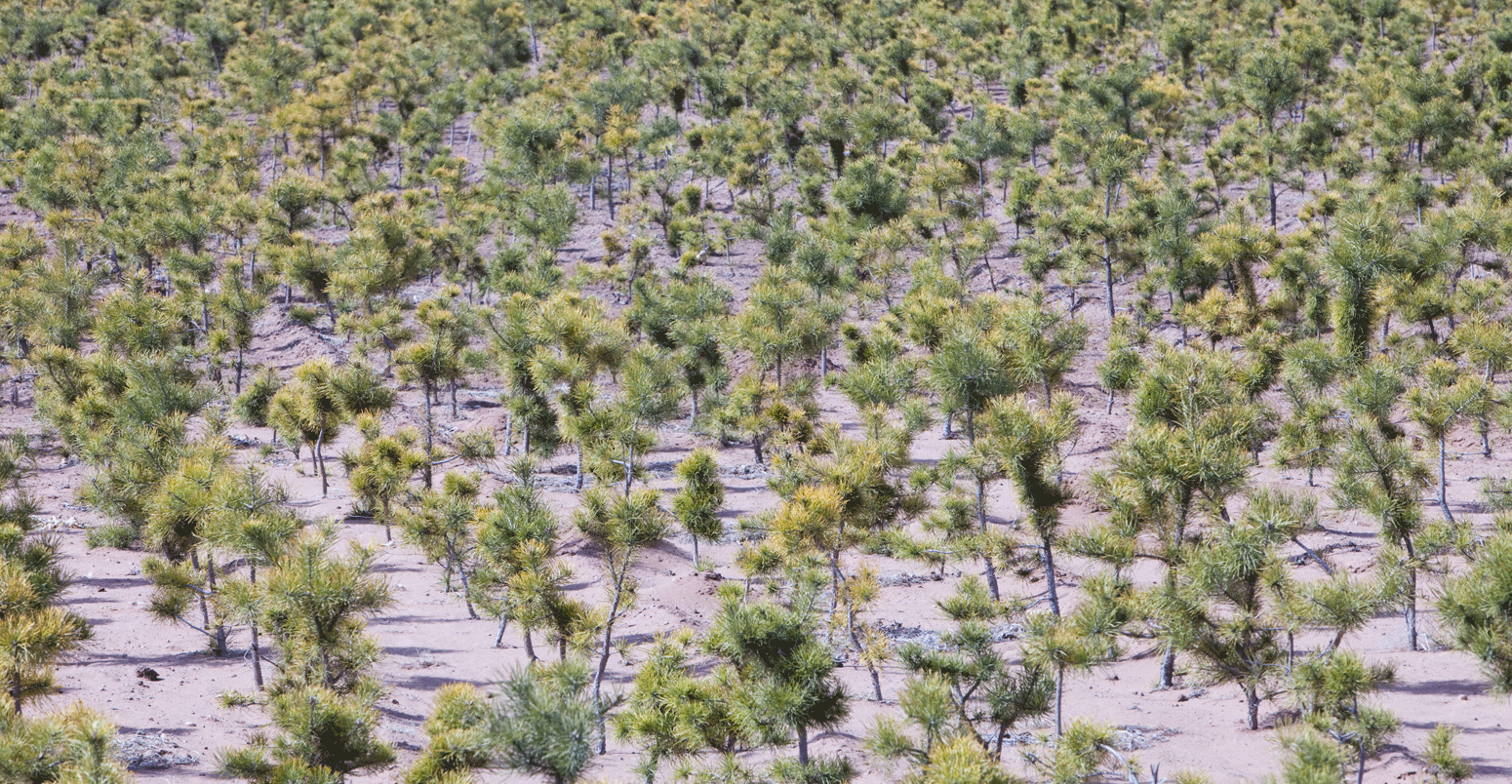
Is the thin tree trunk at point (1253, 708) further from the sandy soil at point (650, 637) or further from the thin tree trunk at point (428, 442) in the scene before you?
the thin tree trunk at point (428, 442)

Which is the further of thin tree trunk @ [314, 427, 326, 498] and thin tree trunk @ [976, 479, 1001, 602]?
thin tree trunk @ [314, 427, 326, 498]

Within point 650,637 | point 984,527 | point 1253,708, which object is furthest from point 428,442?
point 1253,708

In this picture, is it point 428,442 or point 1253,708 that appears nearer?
point 1253,708

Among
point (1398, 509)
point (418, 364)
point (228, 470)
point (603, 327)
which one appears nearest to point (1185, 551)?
point (1398, 509)

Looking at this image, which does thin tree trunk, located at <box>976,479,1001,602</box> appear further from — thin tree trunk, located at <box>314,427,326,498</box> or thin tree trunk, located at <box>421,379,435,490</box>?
thin tree trunk, located at <box>314,427,326,498</box>

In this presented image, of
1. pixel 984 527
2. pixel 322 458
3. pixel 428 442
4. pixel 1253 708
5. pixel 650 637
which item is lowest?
pixel 650 637

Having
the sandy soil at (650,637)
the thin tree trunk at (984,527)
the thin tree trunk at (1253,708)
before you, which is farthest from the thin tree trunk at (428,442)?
the thin tree trunk at (1253,708)

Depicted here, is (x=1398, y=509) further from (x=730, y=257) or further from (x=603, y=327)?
(x=730, y=257)

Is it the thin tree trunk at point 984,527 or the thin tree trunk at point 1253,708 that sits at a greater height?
the thin tree trunk at point 984,527

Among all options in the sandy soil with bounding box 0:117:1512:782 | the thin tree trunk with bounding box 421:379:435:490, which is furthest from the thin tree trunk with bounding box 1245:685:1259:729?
the thin tree trunk with bounding box 421:379:435:490

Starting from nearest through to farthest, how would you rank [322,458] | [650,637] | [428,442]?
[650,637] < [322,458] < [428,442]

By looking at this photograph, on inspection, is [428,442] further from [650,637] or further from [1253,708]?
[1253,708]
